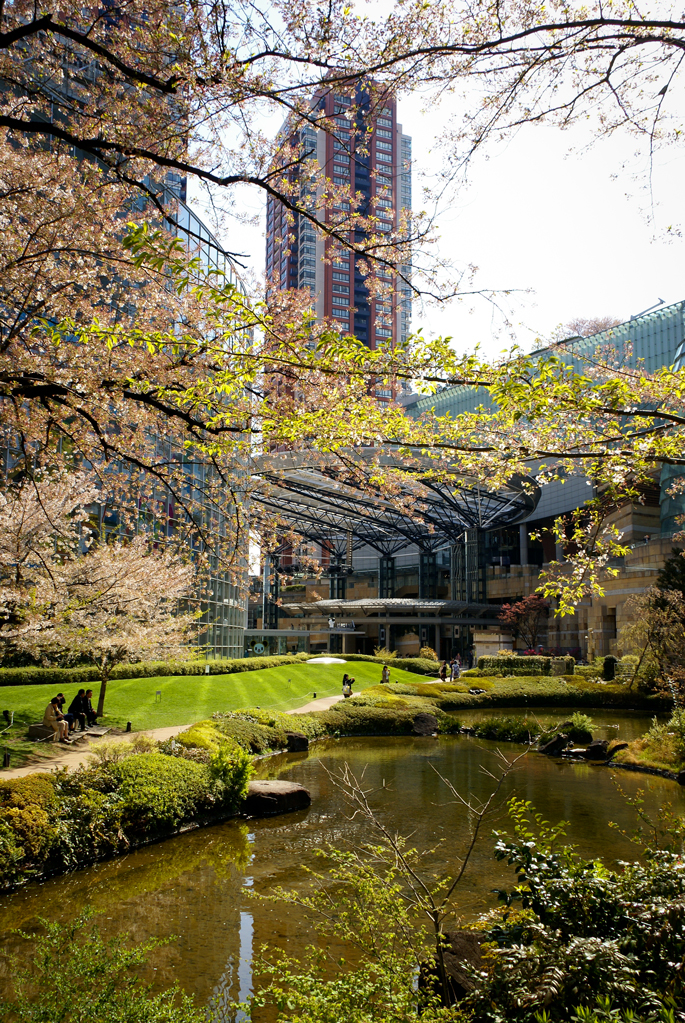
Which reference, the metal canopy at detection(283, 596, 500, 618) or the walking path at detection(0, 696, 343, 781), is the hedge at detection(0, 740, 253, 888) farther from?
the metal canopy at detection(283, 596, 500, 618)

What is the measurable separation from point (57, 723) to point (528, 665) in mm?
34957

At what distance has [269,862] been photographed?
10.8 m

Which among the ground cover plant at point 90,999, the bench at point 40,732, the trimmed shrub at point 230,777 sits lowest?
the trimmed shrub at point 230,777

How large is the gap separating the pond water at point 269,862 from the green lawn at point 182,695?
533 cm

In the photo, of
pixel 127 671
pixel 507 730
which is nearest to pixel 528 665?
pixel 507 730

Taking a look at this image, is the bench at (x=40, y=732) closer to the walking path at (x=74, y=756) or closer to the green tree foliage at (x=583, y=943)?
the walking path at (x=74, y=756)

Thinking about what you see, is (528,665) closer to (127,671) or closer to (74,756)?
(127,671)

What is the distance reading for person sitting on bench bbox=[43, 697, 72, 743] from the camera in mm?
16750

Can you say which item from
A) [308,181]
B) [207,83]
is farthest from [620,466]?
[207,83]

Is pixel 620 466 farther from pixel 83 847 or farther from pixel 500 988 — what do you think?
pixel 83 847

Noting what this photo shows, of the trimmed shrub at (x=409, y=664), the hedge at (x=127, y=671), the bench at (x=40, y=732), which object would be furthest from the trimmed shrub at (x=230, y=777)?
the trimmed shrub at (x=409, y=664)

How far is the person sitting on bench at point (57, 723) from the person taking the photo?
1675 cm

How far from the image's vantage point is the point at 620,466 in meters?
7.10

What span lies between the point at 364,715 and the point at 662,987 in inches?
889
